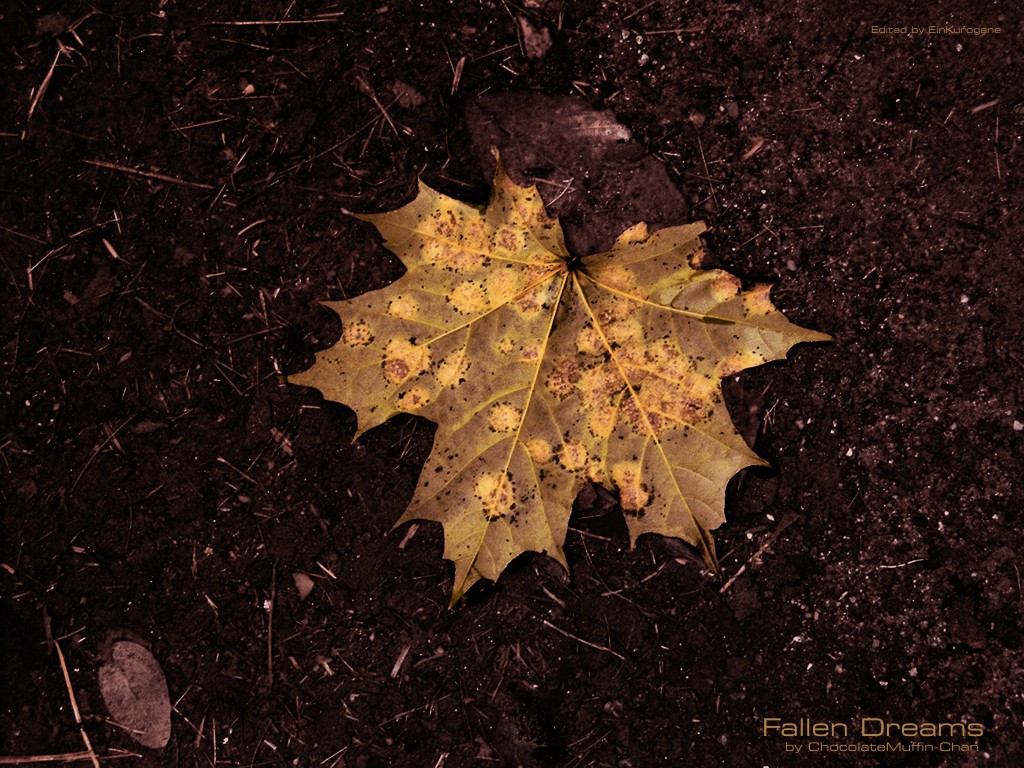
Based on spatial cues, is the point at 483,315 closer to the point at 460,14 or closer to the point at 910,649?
the point at 460,14

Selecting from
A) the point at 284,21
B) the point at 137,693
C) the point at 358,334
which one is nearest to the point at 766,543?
the point at 358,334

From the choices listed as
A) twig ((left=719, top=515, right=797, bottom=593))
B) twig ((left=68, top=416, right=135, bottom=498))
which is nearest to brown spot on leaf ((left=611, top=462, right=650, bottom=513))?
twig ((left=719, top=515, right=797, bottom=593))

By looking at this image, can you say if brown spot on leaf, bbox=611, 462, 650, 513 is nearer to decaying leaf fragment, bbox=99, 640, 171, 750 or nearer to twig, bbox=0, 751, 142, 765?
decaying leaf fragment, bbox=99, 640, 171, 750

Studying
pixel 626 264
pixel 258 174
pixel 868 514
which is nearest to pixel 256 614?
pixel 258 174

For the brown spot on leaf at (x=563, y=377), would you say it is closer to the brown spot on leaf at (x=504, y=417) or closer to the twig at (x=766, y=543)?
the brown spot on leaf at (x=504, y=417)

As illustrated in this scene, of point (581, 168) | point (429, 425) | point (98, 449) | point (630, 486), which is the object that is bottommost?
point (98, 449)

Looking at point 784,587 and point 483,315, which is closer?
point 483,315

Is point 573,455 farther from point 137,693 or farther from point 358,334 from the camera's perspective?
point 137,693
